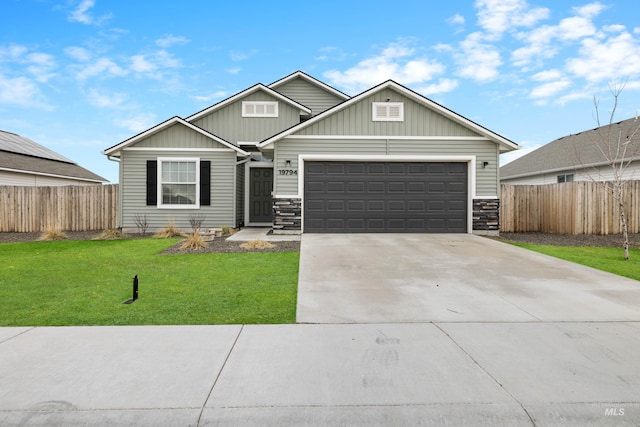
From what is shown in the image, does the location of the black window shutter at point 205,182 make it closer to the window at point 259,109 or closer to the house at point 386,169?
the house at point 386,169

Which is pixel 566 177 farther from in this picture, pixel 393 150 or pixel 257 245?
pixel 257 245

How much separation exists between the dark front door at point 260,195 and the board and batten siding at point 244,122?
1783 mm

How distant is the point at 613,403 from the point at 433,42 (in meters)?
14.2

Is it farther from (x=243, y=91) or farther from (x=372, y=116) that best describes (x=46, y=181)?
(x=372, y=116)

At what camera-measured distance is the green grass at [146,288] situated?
174 inches

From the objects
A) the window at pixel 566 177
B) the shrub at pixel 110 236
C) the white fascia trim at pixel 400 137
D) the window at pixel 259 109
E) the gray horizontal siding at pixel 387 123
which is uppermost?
A: the window at pixel 259 109

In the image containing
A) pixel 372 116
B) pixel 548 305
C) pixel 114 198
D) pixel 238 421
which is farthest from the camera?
pixel 114 198

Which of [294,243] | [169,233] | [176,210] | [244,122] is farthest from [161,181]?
[294,243]

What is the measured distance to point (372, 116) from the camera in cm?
1284

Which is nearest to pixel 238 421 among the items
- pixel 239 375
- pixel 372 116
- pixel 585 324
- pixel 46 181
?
pixel 239 375

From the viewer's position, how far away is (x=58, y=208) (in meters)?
15.4

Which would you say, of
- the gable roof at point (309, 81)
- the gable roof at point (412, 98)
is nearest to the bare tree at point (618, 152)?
the gable roof at point (412, 98)

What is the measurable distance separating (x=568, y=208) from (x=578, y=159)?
19.6 feet

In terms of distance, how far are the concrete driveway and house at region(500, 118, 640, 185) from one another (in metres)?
10.4
